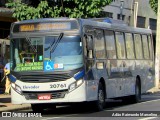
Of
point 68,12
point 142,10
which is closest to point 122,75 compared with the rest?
point 68,12

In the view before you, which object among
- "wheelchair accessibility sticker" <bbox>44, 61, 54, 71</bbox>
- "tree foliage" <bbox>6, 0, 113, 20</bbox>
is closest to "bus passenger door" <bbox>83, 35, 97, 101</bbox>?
"wheelchair accessibility sticker" <bbox>44, 61, 54, 71</bbox>

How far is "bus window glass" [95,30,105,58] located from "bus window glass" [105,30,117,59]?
0.45 metres

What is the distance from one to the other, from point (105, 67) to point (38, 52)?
288 cm

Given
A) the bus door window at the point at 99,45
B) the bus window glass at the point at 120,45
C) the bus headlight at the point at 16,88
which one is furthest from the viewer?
the bus window glass at the point at 120,45

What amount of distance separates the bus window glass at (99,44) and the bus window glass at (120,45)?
1.55 m

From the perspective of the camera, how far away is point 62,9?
A: 75.0ft

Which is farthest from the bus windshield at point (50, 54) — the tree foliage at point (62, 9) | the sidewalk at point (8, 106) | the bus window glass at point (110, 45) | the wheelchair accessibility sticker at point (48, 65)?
the tree foliage at point (62, 9)

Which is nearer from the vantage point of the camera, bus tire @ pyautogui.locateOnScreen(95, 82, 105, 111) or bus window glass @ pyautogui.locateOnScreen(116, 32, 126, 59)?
bus tire @ pyautogui.locateOnScreen(95, 82, 105, 111)

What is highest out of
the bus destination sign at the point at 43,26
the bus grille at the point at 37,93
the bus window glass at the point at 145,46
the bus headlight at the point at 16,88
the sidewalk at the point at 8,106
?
the bus destination sign at the point at 43,26

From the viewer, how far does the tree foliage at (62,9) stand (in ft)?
74.3

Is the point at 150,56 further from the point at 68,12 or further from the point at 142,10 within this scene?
the point at 142,10

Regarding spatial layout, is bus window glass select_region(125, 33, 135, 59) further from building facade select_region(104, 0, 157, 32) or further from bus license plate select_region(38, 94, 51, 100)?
building facade select_region(104, 0, 157, 32)

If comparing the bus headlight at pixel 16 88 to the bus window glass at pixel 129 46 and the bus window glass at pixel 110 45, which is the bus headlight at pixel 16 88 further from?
the bus window glass at pixel 129 46

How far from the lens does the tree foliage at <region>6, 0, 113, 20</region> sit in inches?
892
